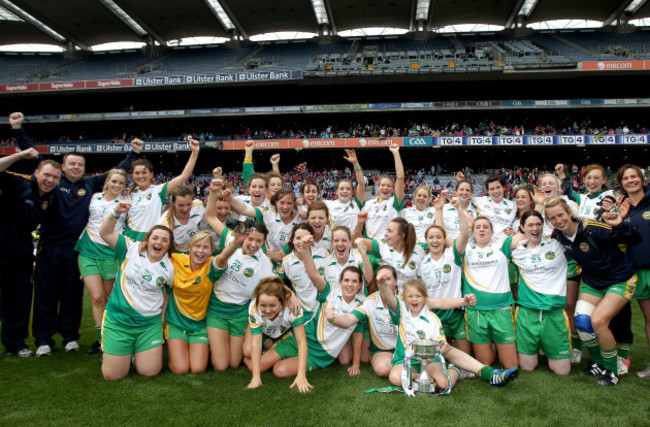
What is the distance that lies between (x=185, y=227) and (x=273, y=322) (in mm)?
1873

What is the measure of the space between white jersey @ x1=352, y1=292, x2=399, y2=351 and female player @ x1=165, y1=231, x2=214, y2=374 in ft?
5.72

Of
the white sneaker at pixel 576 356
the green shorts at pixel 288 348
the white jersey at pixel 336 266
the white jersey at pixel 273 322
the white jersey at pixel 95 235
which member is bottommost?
the white sneaker at pixel 576 356

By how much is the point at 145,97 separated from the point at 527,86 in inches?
1103

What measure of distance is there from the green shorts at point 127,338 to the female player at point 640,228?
5084 mm

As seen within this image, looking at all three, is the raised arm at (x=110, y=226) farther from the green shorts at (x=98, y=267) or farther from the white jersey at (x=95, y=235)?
the green shorts at (x=98, y=267)

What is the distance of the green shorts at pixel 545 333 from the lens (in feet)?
13.9

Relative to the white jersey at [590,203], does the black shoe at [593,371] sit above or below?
below

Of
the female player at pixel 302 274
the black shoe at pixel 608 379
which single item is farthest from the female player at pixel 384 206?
the black shoe at pixel 608 379

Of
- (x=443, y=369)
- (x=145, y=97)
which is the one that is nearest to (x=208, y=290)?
(x=443, y=369)

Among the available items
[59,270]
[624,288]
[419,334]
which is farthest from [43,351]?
[624,288]

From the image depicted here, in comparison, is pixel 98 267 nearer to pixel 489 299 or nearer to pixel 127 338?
pixel 127 338

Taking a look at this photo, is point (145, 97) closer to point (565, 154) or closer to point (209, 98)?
point (209, 98)

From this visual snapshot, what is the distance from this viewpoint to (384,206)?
19.9ft

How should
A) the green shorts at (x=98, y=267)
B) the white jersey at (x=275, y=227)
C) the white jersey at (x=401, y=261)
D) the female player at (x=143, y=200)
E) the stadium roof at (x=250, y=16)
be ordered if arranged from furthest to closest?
the stadium roof at (x=250, y=16), the white jersey at (x=275, y=227), the female player at (x=143, y=200), the green shorts at (x=98, y=267), the white jersey at (x=401, y=261)
